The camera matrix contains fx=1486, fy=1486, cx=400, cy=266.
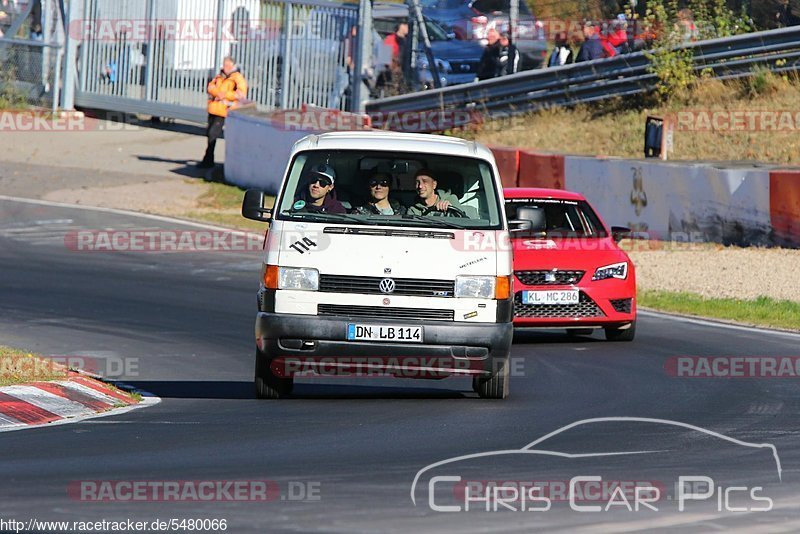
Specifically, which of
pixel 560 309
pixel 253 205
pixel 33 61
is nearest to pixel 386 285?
pixel 253 205

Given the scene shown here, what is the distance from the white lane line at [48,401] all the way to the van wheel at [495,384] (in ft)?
9.20

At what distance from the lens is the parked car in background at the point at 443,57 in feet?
99.9

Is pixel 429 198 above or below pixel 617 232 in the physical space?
above

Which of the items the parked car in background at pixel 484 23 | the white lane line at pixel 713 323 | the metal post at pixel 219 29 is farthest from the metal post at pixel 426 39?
the white lane line at pixel 713 323

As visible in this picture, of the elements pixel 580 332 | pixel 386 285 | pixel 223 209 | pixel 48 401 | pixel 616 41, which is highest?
pixel 616 41

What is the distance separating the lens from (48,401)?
10.0 m

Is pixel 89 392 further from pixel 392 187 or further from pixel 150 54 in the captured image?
pixel 150 54

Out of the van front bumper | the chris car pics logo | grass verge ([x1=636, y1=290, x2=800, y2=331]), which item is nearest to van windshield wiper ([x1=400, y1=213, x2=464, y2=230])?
the van front bumper

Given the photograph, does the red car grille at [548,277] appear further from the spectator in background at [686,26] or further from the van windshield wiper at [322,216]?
the spectator in background at [686,26]

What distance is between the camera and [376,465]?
25.3 feet

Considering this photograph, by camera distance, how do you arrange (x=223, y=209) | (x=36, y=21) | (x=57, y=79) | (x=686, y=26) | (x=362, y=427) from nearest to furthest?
(x=362, y=427) → (x=223, y=209) → (x=686, y=26) → (x=57, y=79) → (x=36, y=21)

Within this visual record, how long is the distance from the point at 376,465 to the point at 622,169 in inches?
577

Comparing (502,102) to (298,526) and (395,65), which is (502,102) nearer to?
(395,65)

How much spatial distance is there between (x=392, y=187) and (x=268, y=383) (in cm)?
168
